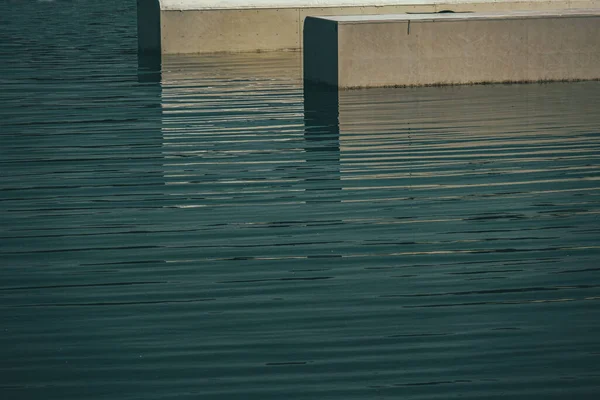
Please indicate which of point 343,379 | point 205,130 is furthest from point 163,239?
point 205,130

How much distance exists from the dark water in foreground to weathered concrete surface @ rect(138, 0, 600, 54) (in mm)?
6670

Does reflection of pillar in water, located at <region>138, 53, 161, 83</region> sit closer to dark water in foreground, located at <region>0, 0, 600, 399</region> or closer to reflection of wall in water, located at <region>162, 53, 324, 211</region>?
reflection of wall in water, located at <region>162, 53, 324, 211</region>

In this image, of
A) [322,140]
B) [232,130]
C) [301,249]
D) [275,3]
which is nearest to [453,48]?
[232,130]

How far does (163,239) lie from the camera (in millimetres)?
8516

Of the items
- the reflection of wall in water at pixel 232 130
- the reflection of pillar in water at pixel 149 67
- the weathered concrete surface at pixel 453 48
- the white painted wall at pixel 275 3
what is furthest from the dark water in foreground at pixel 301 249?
the white painted wall at pixel 275 3

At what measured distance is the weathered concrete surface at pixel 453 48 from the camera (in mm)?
16875

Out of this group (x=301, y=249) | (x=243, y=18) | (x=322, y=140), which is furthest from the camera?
(x=243, y=18)

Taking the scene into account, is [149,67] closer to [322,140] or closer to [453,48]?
[453,48]

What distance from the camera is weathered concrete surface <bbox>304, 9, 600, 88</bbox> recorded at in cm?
1688

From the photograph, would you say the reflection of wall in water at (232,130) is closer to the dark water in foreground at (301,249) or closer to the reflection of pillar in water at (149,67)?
the dark water in foreground at (301,249)

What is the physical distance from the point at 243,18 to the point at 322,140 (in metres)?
10.2

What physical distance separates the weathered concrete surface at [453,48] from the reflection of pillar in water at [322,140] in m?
0.61

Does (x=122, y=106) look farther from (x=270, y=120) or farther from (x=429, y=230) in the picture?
(x=429, y=230)

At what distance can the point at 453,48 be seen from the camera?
56.3 ft
